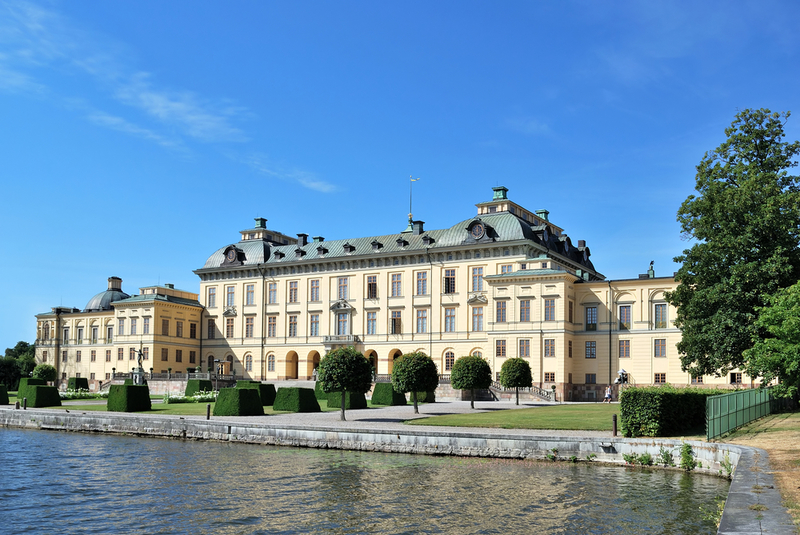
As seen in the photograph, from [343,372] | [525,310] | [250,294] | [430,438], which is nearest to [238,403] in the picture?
[343,372]

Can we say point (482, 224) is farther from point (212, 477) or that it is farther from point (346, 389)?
point (212, 477)

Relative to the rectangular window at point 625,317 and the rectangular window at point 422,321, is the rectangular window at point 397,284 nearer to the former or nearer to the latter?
the rectangular window at point 422,321

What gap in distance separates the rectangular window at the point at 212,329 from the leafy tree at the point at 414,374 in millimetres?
42132

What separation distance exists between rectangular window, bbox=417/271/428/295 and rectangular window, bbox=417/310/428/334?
5.45 ft

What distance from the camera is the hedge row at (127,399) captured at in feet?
126

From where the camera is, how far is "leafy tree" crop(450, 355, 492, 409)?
1556 inches

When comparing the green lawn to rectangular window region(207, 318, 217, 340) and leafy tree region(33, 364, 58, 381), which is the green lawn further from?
leafy tree region(33, 364, 58, 381)

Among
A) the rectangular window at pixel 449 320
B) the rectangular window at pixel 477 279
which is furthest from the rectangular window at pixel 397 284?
the rectangular window at pixel 477 279

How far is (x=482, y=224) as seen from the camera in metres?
59.6

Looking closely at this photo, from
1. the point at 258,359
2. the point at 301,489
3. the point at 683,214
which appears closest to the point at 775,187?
the point at 683,214

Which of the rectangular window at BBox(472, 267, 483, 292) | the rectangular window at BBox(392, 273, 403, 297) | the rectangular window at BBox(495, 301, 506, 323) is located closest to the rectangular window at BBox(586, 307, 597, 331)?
the rectangular window at BBox(495, 301, 506, 323)

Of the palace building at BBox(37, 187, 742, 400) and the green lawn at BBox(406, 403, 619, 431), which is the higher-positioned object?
the palace building at BBox(37, 187, 742, 400)

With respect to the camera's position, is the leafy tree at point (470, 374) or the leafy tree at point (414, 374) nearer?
the leafy tree at point (414, 374)

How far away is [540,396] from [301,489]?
3217 centimetres
